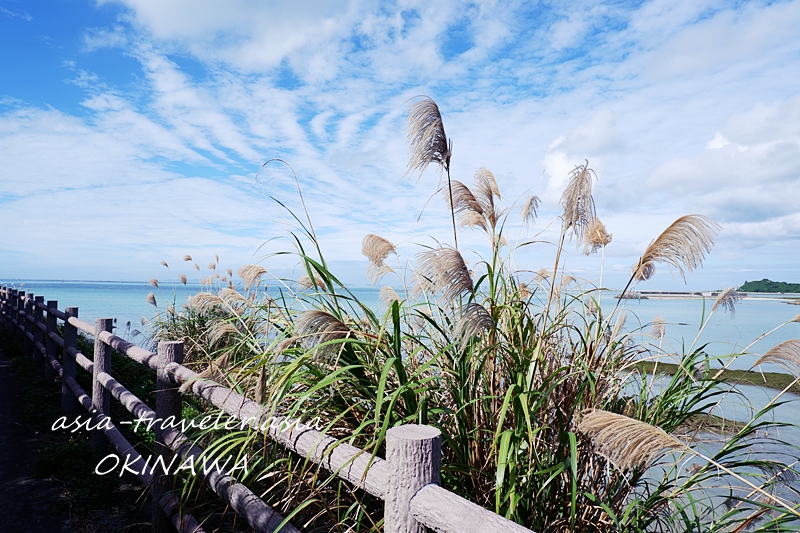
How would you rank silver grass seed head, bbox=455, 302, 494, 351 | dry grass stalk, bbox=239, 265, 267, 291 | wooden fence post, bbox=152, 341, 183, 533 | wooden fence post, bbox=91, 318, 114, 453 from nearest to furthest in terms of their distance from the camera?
silver grass seed head, bbox=455, 302, 494, 351 < wooden fence post, bbox=152, 341, 183, 533 < dry grass stalk, bbox=239, 265, 267, 291 < wooden fence post, bbox=91, 318, 114, 453

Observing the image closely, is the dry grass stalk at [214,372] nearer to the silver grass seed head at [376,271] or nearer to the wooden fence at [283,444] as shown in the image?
the wooden fence at [283,444]

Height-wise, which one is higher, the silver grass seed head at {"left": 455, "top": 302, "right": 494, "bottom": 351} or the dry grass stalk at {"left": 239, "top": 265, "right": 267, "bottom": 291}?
the dry grass stalk at {"left": 239, "top": 265, "right": 267, "bottom": 291}

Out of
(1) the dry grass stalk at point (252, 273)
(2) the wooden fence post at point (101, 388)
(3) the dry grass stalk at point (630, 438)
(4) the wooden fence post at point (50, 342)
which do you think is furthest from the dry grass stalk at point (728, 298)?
(4) the wooden fence post at point (50, 342)

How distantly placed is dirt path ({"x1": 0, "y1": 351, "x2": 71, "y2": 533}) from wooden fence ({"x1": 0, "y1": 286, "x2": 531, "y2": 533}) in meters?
0.54

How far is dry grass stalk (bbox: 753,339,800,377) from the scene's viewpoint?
2289mm

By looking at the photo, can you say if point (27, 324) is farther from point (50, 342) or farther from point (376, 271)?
point (376, 271)

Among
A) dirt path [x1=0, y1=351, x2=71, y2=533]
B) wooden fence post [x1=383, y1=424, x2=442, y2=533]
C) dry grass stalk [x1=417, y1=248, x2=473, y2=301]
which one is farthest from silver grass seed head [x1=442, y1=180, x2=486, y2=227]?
dirt path [x1=0, y1=351, x2=71, y2=533]

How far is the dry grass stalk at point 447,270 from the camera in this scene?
2.17 meters

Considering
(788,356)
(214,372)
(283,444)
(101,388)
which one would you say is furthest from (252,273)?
(788,356)

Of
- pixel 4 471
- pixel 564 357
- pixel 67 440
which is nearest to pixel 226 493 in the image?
pixel 564 357

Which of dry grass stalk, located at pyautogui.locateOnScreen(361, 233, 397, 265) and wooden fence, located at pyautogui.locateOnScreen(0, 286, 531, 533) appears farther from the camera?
dry grass stalk, located at pyautogui.locateOnScreen(361, 233, 397, 265)

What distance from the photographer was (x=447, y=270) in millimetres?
2176

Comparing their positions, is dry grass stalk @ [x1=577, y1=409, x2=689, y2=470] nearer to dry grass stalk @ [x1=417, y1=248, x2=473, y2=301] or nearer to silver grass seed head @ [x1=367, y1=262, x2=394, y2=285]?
dry grass stalk @ [x1=417, y1=248, x2=473, y2=301]

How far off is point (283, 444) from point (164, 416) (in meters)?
1.11
